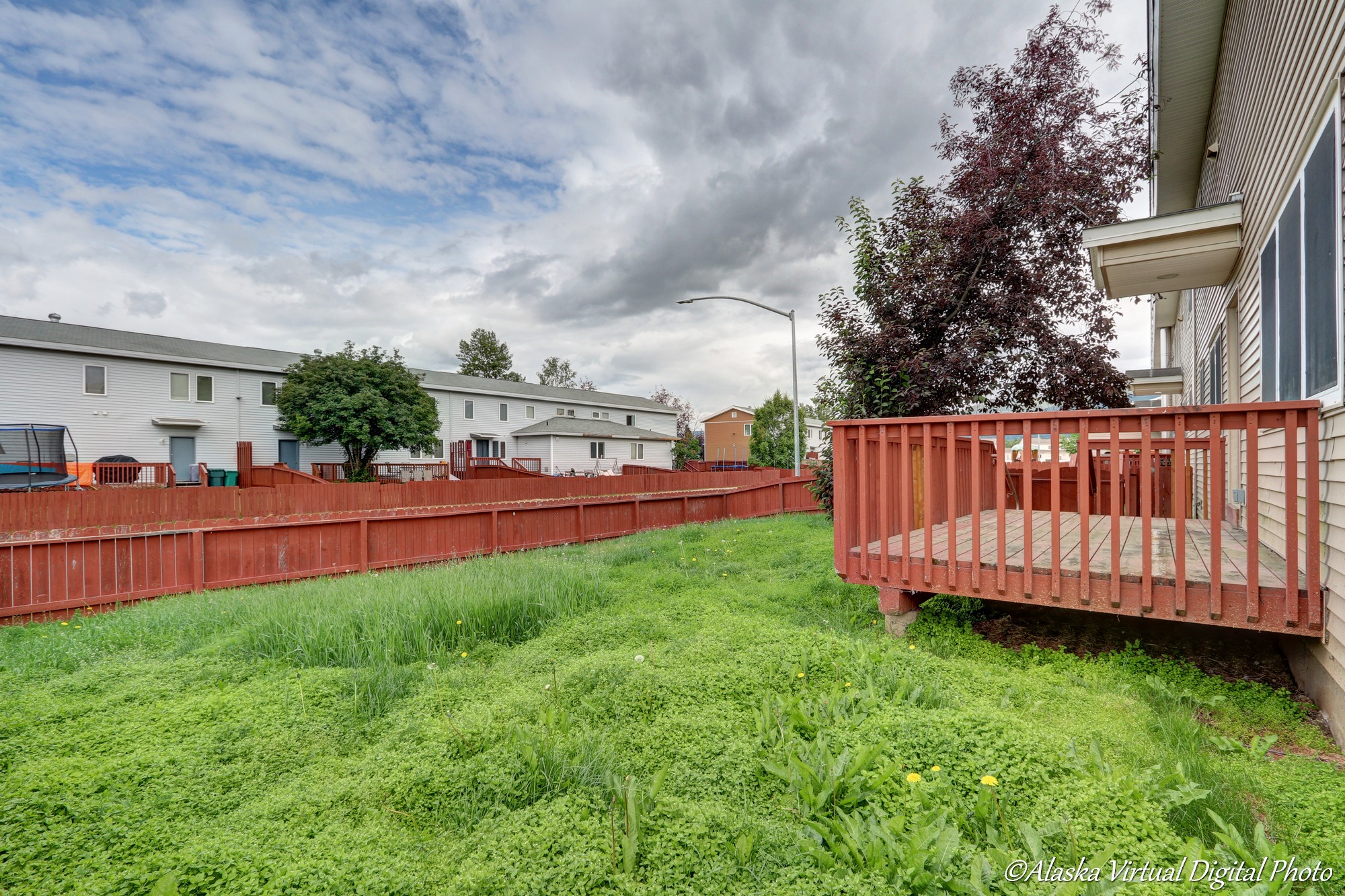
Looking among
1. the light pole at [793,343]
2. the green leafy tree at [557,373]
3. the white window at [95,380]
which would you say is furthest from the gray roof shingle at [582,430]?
the green leafy tree at [557,373]

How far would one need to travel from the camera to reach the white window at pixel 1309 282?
2.66 meters

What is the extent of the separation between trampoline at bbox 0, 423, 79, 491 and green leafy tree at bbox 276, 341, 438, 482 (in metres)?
9.33

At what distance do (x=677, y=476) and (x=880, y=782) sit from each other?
15169 mm

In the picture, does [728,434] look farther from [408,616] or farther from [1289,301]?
[1289,301]

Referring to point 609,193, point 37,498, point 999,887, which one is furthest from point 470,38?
point 999,887

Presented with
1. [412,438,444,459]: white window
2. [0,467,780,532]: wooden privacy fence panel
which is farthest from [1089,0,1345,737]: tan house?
[412,438,444,459]: white window

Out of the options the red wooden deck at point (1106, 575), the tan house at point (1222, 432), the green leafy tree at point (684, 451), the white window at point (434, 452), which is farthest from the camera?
the green leafy tree at point (684, 451)

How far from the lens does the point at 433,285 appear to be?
26.6 meters

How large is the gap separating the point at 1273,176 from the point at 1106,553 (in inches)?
106

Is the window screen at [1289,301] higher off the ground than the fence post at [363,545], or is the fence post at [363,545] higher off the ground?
the window screen at [1289,301]

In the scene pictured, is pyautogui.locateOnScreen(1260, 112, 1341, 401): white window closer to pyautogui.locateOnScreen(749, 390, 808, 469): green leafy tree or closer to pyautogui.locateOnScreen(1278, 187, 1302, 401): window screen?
pyautogui.locateOnScreen(1278, 187, 1302, 401): window screen

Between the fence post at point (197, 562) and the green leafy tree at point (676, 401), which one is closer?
the fence post at point (197, 562)

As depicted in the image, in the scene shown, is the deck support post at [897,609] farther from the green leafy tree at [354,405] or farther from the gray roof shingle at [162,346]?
the gray roof shingle at [162,346]

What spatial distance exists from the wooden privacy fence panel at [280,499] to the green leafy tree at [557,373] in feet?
149
